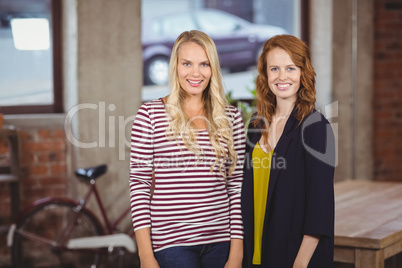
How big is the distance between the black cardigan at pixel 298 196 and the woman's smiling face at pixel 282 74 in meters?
0.09

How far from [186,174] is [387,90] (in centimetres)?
→ 410

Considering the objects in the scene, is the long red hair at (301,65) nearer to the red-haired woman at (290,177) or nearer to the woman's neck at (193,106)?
the red-haired woman at (290,177)

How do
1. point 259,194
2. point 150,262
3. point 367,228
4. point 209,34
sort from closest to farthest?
point 150,262 < point 259,194 < point 367,228 < point 209,34

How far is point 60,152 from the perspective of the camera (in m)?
4.04

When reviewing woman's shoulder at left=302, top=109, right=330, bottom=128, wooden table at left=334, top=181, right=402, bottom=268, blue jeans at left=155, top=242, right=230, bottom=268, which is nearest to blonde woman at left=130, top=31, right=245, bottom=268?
blue jeans at left=155, top=242, right=230, bottom=268

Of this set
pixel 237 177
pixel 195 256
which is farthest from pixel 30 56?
pixel 195 256

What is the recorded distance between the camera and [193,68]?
6.15ft

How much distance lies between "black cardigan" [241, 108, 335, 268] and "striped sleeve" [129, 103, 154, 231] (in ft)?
1.15

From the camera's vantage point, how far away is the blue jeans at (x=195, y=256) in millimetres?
1801

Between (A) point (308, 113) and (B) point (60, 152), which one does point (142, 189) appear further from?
(B) point (60, 152)

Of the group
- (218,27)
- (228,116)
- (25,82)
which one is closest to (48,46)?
(25,82)

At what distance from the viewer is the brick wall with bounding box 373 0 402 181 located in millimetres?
5352

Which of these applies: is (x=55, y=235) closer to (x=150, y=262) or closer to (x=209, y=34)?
(x=209, y=34)

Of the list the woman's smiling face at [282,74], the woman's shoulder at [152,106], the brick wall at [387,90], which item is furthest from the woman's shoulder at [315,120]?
the brick wall at [387,90]
